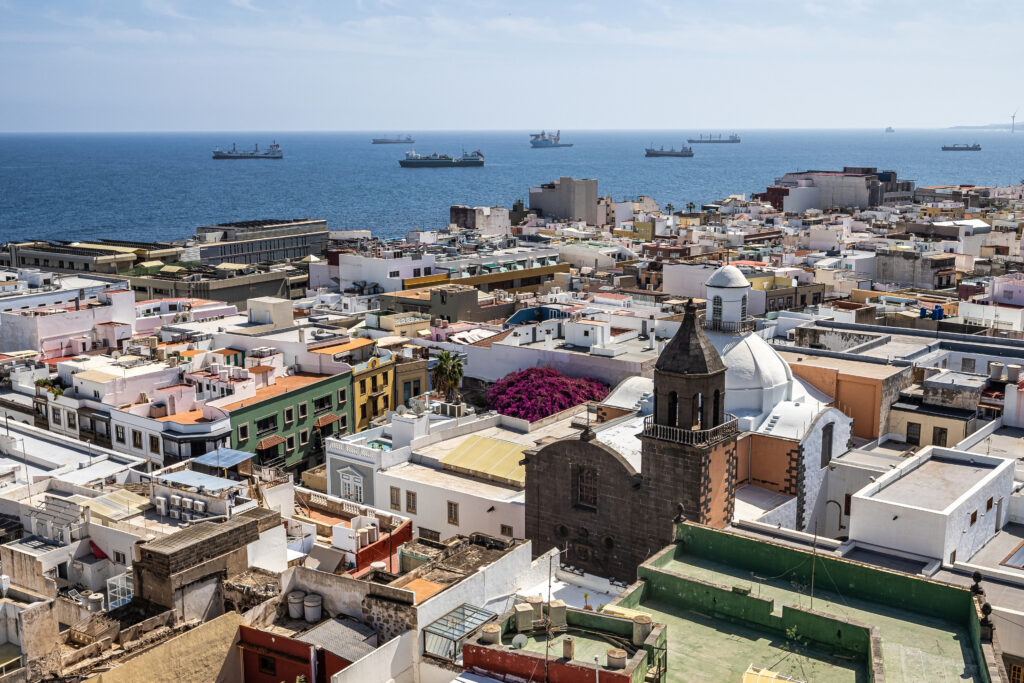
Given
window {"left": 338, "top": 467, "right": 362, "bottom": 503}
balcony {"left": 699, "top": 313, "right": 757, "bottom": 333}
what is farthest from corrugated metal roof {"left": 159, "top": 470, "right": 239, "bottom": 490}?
balcony {"left": 699, "top": 313, "right": 757, "bottom": 333}

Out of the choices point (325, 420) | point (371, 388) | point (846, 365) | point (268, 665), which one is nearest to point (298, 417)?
point (325, 420)

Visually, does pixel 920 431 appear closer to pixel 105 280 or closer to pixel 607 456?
pixel 607 456

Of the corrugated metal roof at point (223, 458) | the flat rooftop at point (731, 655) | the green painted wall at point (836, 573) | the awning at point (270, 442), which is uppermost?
the green painted wall at point (836, 573)

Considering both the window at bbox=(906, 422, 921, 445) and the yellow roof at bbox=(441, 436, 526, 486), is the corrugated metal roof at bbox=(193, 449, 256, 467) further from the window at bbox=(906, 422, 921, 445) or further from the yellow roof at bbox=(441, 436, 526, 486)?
the window at bbox=(906, 422, 921, 445)

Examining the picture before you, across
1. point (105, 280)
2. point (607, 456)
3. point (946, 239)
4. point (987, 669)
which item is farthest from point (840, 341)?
point (946, 239)

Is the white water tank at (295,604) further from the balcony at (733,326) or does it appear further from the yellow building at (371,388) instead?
the yellow building at (371,388)

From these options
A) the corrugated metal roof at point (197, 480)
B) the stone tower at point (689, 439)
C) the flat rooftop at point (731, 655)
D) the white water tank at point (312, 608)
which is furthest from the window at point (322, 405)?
the flat rooftop at point (731, 655)
